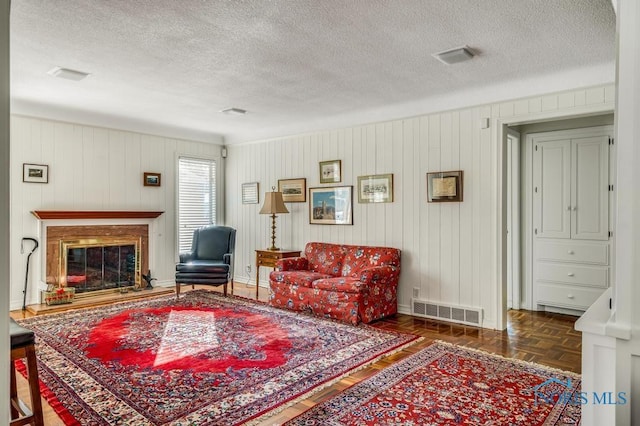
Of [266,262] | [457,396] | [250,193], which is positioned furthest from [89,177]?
[457,396]

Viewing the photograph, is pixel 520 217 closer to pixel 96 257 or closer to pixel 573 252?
pixel 573 252

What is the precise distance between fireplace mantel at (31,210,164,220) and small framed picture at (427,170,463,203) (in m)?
3.99

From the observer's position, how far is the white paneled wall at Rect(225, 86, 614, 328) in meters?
4.30

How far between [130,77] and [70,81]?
68cm

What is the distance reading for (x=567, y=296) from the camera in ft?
15.9

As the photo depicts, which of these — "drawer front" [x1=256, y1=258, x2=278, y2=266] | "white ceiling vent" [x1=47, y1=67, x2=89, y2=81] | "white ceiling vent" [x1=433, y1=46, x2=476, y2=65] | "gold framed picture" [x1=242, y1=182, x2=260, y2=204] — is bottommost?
"drawer front" [x1=256, y1=258, x2=278, y2=266]

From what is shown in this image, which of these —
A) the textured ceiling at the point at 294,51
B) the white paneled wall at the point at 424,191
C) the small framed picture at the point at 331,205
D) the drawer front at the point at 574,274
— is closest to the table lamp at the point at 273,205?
the white paneled wall at the point at 424,191

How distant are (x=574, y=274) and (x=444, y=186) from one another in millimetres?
1853

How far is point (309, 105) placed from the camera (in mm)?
5172

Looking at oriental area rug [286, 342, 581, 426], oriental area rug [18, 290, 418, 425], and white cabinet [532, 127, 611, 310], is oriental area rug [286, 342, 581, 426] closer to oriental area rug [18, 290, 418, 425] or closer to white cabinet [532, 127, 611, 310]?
oriental area rug [18, 290, 418, 425]

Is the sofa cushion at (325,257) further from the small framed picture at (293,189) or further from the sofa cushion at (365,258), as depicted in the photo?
the small framed picture at (293,189)

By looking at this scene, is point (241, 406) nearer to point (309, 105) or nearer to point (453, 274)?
point (453, 274)

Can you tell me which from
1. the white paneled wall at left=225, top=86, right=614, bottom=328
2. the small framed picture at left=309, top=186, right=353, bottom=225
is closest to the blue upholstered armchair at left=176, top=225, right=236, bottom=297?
the white paneled wall at left=225, top=86, right=614, bottom=328

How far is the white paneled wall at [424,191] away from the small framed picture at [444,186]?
71 mm
